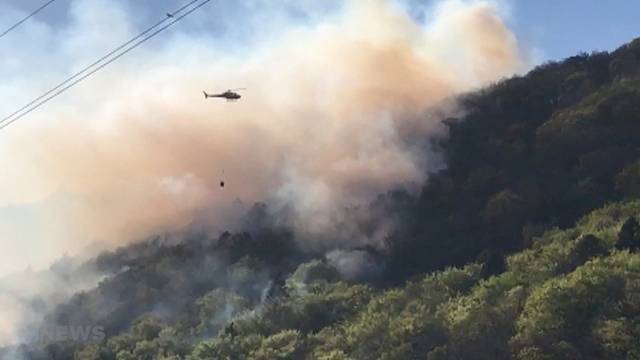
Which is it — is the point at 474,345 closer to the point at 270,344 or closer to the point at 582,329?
the point at 582,329

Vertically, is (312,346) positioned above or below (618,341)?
above

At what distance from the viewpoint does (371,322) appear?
17825 cm

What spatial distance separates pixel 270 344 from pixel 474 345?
2079 inches

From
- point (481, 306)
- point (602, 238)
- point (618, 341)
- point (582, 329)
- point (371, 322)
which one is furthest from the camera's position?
A: point (602, 238)

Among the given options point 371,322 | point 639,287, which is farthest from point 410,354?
point 639,287

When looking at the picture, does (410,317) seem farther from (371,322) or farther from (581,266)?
(581,266)

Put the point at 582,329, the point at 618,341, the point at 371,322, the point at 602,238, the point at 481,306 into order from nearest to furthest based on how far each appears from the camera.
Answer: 1. the point at 618,341
2. the point at 582,329
3. the point at 481,306
4. the point at 371,322
5. the point at 602,238

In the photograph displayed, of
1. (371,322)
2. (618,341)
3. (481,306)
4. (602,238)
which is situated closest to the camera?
(618,341)

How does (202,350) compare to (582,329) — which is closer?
(582,329)

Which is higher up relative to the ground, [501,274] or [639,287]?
[501,274]

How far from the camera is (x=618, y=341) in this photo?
13738 centimetres

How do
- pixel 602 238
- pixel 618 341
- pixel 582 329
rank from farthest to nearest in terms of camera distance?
pixel 602 238
pixel 582 329
pixel 618 341

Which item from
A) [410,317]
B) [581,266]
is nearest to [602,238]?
[581,266]

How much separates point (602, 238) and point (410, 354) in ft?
202
